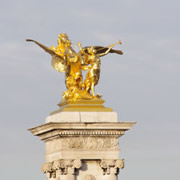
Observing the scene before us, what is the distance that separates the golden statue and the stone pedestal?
1.10 metres

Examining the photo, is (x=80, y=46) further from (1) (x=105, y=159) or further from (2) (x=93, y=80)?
(1) (x=105, y=159)

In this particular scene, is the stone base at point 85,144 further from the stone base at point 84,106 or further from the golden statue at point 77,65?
the golden statue at point 77,65

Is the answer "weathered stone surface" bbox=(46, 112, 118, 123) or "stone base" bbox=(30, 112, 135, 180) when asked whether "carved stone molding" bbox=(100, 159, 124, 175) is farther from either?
"weathered stone surface" bbox=(46, 112, 118, 123)

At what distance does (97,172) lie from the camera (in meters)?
44.3

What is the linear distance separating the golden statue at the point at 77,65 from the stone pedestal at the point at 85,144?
3.62 ft

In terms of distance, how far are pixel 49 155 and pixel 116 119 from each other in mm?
3229

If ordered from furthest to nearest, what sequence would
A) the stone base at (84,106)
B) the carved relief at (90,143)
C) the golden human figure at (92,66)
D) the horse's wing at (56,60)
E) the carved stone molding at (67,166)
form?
the horse's wing at (56,60) → the golden human figure at (92,66) → the stone base at (84,106) → the carved relief at (90,143) → the carved stone molding at (67,166)

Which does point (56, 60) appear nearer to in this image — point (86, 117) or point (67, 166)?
point (86, 117)

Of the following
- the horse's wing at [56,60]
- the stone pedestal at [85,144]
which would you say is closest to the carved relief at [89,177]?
the stone pedestal at [85,144]

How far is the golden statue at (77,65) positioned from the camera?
45125mm

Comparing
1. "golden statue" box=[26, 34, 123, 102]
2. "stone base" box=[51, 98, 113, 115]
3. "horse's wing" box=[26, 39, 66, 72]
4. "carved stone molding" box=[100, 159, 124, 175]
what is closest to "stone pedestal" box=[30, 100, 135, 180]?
"carved stone molding" box=[100, 159, 124, 175]

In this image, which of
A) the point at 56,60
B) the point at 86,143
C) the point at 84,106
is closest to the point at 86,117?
the point at 84,106

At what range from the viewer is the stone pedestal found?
43.8 metres

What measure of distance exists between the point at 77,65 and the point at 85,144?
3.52 meters
